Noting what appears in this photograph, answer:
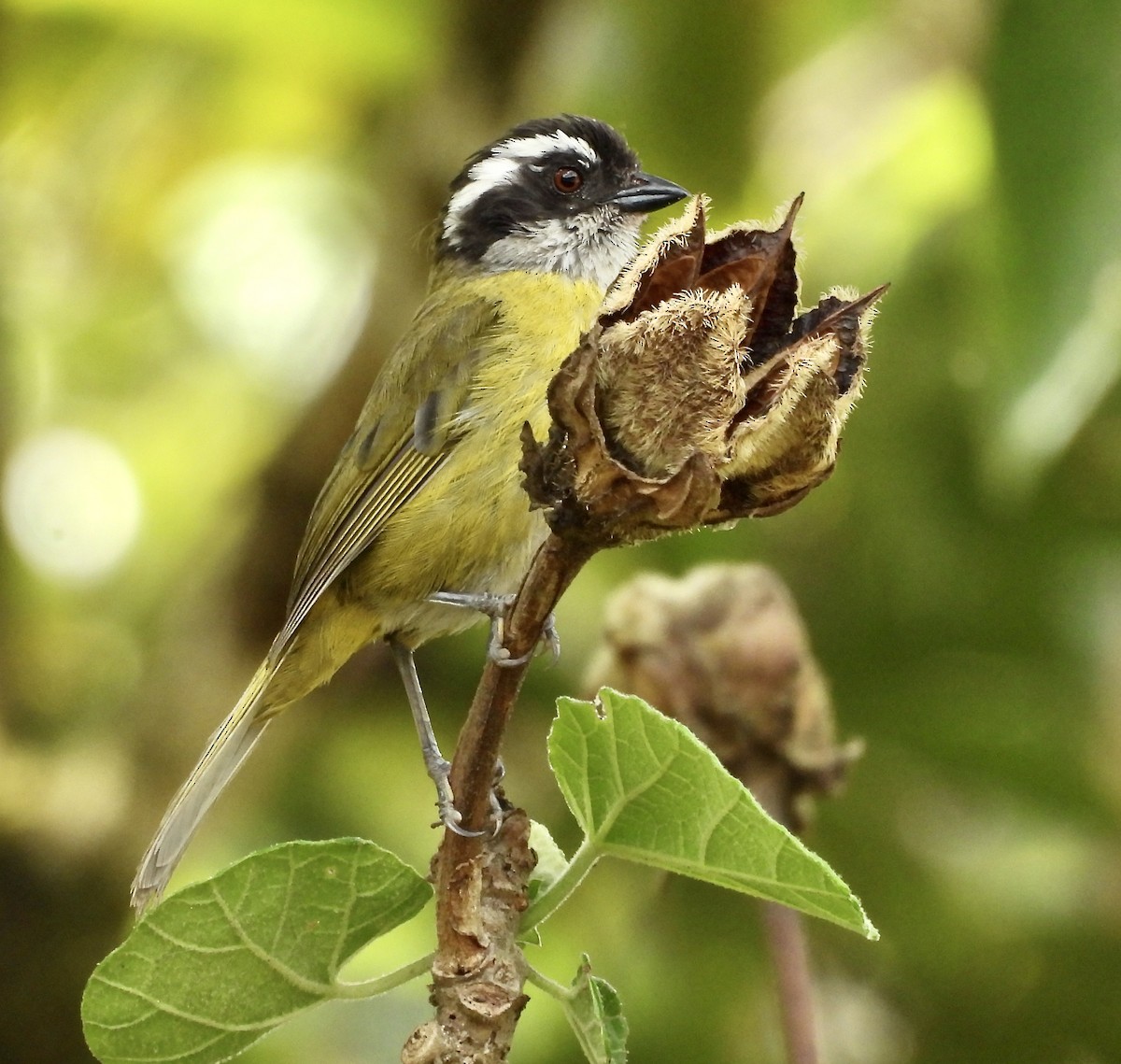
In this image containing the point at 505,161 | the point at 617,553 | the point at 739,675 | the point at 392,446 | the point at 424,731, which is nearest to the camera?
the point at 739,675

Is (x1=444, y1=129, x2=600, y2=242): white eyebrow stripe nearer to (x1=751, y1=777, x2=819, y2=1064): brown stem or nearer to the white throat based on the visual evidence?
the white throat

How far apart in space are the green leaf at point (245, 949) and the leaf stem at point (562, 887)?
10 centimetres

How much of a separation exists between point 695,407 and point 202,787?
2011 millimetres

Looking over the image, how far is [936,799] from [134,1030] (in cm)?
269

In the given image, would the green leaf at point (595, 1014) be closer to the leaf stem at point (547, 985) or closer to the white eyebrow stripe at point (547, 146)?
the leaf stem at point (547, 985)

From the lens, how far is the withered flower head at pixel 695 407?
4.12 feet

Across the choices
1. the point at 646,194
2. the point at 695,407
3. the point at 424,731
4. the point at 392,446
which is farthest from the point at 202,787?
the point at 695,407

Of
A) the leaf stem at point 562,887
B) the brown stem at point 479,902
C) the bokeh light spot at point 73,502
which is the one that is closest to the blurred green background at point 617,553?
the bokeh light spot at point 73,502

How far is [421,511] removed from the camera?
10.7 feet

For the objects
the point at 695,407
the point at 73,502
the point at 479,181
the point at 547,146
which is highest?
the point at 695,407

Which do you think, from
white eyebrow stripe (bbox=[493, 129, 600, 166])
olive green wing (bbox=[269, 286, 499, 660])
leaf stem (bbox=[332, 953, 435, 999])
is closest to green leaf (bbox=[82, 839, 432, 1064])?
leaf stem (bbox=[332, 953, 435, 999])

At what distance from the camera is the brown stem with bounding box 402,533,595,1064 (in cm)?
136

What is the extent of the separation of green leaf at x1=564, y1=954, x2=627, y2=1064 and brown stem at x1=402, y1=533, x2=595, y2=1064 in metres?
0.08

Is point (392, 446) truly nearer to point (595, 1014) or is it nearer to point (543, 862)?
point (543, 862)
